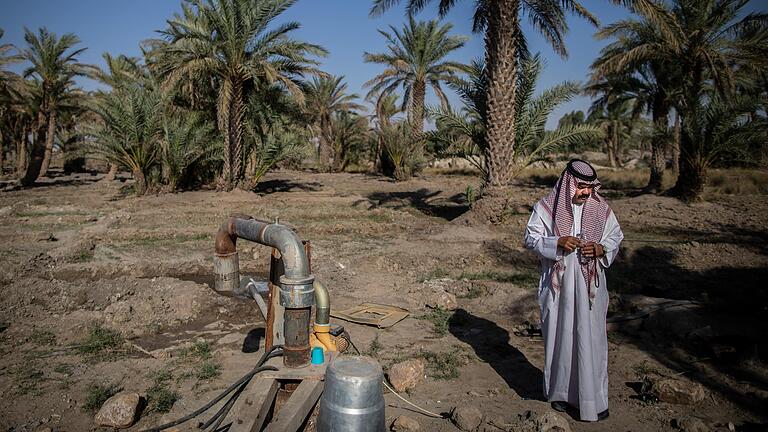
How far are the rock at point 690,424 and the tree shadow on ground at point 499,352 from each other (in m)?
0.91

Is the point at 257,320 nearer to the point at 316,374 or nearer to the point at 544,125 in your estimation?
the point at 316,374

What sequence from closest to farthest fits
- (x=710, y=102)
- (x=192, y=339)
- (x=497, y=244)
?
(x=192, y=339) → (x=497, y=244) → (x=710, y=102)

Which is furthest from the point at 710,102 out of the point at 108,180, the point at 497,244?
the point at 108,180

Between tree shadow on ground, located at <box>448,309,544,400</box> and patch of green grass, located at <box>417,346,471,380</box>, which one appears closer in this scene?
tree shadow on ground, located at <box>448,309,544,400</box>

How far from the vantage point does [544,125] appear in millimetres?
12711

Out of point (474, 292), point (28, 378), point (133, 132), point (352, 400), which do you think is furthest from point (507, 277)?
point (133, 132)

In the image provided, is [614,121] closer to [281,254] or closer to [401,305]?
[401,305]

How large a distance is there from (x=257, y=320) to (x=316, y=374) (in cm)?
272

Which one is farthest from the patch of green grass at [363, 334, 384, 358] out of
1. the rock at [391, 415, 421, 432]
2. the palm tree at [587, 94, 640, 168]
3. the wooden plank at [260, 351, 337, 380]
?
the palm tree at [587, 94, 640, 168]

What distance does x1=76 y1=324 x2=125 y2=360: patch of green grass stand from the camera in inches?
179

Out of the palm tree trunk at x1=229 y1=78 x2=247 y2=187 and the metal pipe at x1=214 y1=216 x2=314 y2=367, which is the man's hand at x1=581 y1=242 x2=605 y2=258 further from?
the palm tree trunk at x1=229 y1=78 x2=247 y2=187

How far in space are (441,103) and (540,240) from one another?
49.4 feet

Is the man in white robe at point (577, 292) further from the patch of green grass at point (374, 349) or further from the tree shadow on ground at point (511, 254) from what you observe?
the tree shadow on ground at point (511, 254)

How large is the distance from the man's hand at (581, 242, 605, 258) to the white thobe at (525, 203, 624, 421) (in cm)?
9
